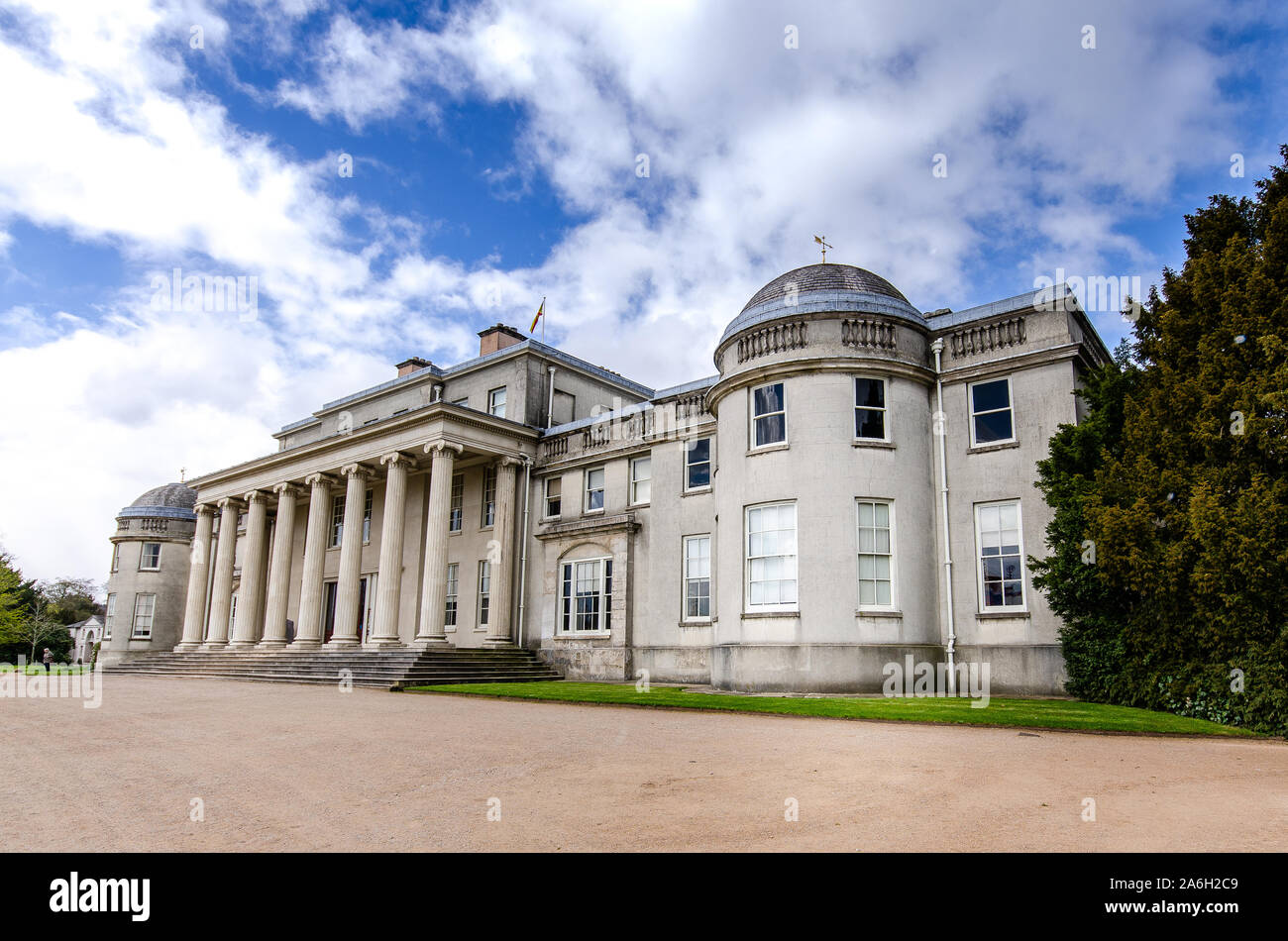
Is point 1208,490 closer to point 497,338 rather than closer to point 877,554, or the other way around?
point 877,554

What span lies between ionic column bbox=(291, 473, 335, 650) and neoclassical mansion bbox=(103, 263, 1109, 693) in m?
0.13

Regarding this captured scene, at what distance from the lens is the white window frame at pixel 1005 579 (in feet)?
61.9

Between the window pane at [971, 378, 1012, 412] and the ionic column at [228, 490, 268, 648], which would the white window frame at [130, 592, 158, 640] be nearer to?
the ionic column at [228, 490, 268, 648]

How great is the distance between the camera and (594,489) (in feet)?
94.6

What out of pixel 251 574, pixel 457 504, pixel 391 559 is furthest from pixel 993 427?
pixel 251 574

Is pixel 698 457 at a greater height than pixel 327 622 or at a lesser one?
greater

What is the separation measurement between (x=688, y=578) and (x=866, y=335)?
8843 mm

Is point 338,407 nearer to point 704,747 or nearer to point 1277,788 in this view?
point 704,747

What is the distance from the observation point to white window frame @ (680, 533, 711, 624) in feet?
80.0

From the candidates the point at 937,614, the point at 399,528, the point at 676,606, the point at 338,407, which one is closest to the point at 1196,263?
the point at 937,614

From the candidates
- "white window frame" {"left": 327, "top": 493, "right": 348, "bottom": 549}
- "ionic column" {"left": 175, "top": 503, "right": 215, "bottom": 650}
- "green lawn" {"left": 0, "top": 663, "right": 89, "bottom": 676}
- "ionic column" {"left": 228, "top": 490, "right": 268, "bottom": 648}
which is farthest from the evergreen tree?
"ionic column" {"left": 175, "top": 503, "right": 215, "bottom": 650}

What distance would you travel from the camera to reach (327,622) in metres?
38.6
